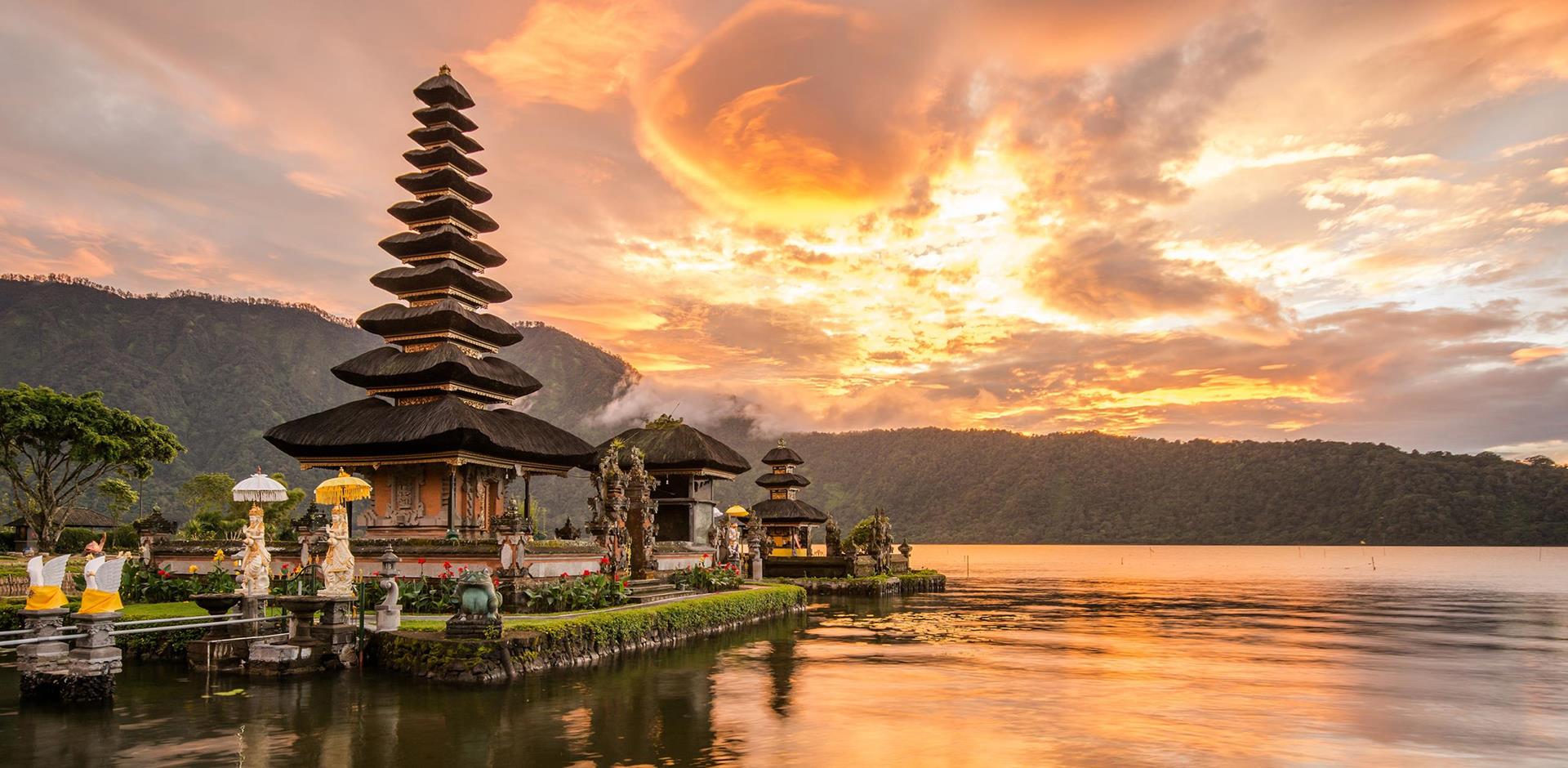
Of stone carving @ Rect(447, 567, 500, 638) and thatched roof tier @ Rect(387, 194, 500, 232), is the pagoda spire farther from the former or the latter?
stone carving @ Rect(447, 567, 500, 638)

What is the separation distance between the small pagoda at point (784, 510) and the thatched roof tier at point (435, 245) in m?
27.7

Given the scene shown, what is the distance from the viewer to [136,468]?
5425 cm

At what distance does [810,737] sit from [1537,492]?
571 ft

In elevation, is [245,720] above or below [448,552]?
below

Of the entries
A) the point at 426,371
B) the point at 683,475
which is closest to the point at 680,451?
the point at 683,475

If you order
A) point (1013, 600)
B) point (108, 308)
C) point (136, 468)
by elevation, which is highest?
point (108, 308)

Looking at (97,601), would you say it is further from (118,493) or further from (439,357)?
(118,493)

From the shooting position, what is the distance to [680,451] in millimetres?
48125

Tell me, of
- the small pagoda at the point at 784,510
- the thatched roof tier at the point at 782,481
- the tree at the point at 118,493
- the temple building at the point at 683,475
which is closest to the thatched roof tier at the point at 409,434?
the temple building at the point at 683,475

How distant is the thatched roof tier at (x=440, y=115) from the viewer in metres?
42.2

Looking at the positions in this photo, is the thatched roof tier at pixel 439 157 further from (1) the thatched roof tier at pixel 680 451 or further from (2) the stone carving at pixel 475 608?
(2) the stone carving at pixel 475 608

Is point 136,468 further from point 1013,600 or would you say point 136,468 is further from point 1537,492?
point 1537,492

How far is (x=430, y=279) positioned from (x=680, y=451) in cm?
1437

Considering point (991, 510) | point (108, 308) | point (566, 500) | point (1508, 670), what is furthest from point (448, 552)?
point (991, 510)
